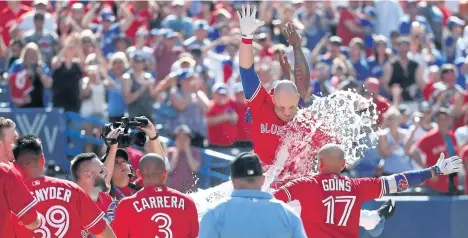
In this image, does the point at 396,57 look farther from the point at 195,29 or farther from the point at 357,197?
the point at 357,197

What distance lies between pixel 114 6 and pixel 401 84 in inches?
211

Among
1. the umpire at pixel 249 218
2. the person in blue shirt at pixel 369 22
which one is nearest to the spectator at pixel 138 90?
the person in blue shirt at pixel 369 22

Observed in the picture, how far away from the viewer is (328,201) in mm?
8852

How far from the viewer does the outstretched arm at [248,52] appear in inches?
393

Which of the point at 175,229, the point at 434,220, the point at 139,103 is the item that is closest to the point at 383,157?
the point at 434,220

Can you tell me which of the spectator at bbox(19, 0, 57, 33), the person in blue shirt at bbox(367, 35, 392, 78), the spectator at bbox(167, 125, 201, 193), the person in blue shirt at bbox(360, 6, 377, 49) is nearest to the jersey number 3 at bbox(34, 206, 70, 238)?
the spectator at bbox(167, 125, 201, 193)

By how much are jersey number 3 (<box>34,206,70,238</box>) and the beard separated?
0.96 metres

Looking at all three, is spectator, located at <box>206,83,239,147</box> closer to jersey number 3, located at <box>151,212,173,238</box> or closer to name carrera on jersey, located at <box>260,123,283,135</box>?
name carrera on jersey, located at <box>260,123,283,135</box>

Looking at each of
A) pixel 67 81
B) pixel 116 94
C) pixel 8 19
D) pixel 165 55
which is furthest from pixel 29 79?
pixel 8 19

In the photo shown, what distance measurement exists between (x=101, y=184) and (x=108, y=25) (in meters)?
9.35

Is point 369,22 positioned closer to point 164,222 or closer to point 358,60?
point 358,60

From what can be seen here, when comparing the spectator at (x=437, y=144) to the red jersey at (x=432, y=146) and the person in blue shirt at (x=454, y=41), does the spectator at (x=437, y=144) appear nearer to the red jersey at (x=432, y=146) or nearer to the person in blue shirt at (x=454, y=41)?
the red jersey at (x=432, y=146)

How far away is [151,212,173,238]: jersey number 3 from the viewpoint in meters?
8.25

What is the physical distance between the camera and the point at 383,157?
1577 centimetres
